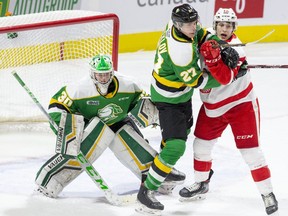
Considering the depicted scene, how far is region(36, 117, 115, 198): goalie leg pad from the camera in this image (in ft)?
13.6

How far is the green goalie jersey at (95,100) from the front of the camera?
13.5ft

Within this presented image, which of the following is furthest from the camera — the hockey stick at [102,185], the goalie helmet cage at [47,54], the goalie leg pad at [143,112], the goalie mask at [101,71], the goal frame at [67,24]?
the goalie helmet cage at [47,54]

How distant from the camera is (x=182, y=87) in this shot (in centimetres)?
395

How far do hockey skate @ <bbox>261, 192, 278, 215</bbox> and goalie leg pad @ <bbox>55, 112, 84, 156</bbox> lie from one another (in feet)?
3.01

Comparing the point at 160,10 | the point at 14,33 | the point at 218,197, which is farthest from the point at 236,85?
the point at 160,10

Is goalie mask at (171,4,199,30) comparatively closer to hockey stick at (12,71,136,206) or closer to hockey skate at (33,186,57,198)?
hockey stick at (12,71,136,206)

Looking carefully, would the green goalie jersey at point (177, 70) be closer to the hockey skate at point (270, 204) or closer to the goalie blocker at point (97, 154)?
the goalie blocker at point (97, 154)

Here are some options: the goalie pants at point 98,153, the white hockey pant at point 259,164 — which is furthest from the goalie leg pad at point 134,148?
the white hockey pant at point 259,164

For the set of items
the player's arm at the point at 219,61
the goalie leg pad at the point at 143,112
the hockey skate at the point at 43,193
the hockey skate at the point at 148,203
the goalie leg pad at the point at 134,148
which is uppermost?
the player's arm at the point at 219,61

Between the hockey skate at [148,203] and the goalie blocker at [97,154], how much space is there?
213mm

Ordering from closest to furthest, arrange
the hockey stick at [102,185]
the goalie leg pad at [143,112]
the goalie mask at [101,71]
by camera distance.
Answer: the goalie mask at [101,71] → the hockey stick at [102,185] → the goalie leg pad at [143,112]

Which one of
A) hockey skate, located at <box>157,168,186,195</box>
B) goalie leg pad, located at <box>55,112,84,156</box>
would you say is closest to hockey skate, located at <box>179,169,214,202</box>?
hockey skate, located at <box>157,168,186,195</box>

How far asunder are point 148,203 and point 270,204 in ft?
1.82

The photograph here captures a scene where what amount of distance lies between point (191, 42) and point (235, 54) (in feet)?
0.67
